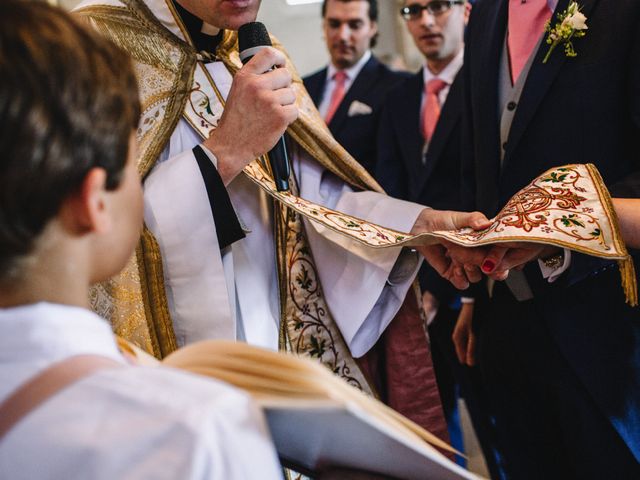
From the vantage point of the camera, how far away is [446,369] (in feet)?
12.2

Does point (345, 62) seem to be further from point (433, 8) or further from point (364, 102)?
point (433, 8)

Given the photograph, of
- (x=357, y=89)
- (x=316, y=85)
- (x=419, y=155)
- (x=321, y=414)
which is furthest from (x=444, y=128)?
(x=321, y=414)

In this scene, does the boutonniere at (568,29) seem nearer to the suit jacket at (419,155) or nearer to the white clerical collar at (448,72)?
the suit jacket at (419,155)

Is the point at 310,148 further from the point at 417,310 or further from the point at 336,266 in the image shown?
the point at 417,310

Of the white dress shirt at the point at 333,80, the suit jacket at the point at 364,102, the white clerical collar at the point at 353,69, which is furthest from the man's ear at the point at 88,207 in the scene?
the white clerical collar at the point at 353,69

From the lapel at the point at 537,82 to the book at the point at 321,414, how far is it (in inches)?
46.7

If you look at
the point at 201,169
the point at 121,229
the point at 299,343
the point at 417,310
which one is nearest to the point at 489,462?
the point at 417,310

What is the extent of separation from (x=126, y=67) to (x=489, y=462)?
2048 millimetres

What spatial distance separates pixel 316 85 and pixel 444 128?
1556mm

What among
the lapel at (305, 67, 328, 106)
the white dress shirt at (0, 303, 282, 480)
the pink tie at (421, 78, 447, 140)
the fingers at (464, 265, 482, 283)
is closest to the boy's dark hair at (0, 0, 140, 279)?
the white dress shirt at (0, 303, 282, 480)

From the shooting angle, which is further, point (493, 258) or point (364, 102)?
point (364, 102)

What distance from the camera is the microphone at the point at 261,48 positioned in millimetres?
1763

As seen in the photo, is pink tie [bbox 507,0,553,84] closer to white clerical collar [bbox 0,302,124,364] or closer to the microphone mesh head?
the microphone mesh head

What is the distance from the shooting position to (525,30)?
2.13 metres
